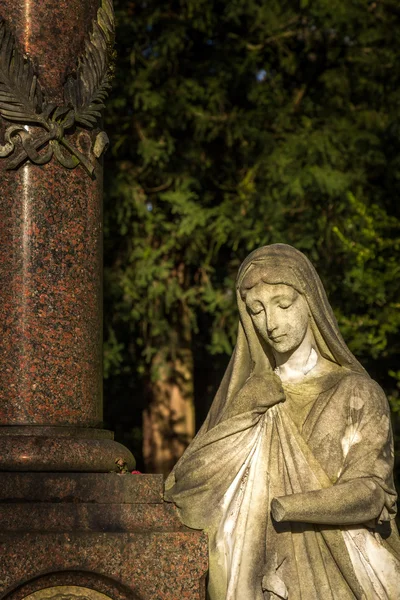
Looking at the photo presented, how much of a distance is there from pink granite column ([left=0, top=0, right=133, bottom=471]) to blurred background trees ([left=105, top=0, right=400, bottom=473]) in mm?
8117

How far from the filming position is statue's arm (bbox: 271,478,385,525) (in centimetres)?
534

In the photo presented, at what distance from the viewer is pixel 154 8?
15703mm

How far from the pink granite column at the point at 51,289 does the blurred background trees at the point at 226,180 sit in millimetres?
8117

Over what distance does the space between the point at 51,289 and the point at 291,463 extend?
134cm

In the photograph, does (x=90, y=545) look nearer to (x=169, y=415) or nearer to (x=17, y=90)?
(x=17, y=90)

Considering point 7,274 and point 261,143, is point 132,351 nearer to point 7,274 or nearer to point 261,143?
point 261,143

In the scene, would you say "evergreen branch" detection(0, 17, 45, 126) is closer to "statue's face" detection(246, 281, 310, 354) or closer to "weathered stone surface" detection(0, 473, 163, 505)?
"statue's face" detection(246, 281, 310, 354)

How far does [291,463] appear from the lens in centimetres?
568

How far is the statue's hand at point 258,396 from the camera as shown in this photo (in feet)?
19.2

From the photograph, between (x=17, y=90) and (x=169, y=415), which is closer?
(x=17, y=90)


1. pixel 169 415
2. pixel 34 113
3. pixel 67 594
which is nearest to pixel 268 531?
pixel 67 594

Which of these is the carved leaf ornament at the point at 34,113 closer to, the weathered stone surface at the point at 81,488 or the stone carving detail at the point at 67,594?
the weathered stone surface at the point at 81,488

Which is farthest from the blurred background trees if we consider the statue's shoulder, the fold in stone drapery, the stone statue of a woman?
the fold in stone drapery

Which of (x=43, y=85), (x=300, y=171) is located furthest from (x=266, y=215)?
(x=43, y=85)
